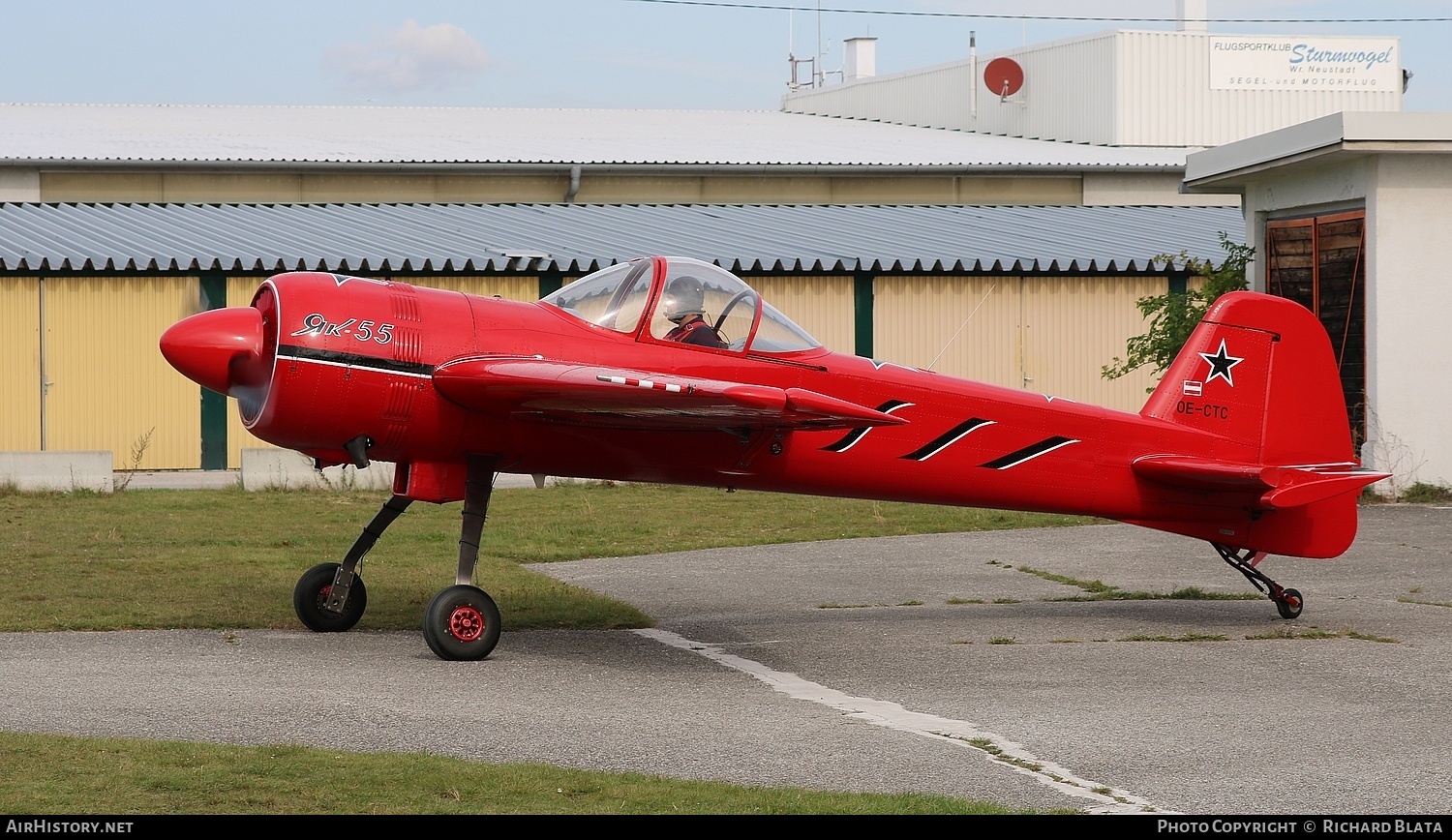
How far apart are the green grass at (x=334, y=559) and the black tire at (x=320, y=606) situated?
0.85 ft

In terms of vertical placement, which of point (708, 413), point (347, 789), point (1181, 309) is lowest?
point (347, 789)

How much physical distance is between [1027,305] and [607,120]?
51.1 feet

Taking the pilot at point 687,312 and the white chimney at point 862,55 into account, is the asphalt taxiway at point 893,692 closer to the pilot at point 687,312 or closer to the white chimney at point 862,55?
the pilot at point 687,312

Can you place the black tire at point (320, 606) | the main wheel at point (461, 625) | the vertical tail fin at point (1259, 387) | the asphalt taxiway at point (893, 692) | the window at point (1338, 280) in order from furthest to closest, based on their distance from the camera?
the window at point (1338, 280)
the vertical tail fin at point (1259, 387)
the black tire at point (320, 606)
the main wheel at point (461, 625)
the asphalt taxiway at point (893, 692)

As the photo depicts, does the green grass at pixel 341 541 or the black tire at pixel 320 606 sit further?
the green grass at pixel 341 541

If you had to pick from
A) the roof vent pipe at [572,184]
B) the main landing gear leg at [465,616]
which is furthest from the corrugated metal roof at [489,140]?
the main landing gear leg at [465,616]

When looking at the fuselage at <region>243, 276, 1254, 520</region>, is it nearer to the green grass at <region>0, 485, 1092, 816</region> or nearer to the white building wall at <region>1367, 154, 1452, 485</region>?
the green grass at <region>0, 485, 1092, 816</region>

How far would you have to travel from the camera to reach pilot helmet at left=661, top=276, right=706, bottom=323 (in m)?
9.30

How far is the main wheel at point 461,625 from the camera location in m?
8.91

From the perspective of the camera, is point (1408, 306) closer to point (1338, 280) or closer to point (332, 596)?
point (1338, 280)

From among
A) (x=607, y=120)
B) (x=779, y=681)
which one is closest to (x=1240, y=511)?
(x=779, y=681)

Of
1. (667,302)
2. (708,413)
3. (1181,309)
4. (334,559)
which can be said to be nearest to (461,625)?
(708,413)

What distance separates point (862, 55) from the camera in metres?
53.3

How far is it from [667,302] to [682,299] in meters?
0.10
